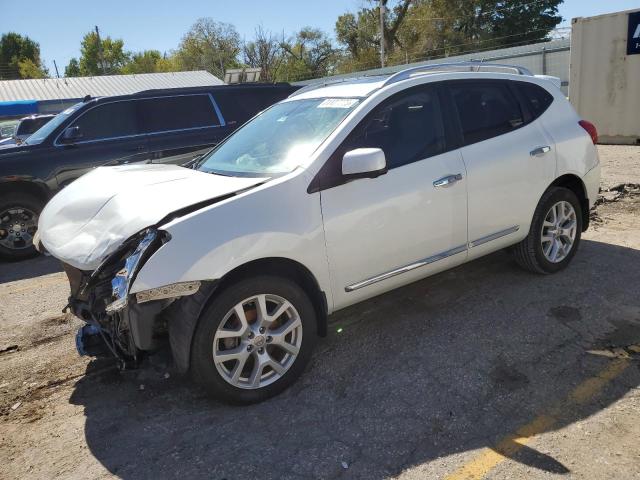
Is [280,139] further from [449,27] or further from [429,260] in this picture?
[449,27]

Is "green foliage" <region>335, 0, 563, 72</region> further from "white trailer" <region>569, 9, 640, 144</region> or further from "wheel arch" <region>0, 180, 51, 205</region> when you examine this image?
"wheel arch" <region>0, 180, 51, 205</region>

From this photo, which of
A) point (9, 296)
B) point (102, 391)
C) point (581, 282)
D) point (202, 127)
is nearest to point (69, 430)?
point (102, 391)

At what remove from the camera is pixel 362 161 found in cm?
307

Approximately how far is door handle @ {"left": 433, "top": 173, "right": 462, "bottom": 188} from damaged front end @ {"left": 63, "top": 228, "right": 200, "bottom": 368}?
184 cm

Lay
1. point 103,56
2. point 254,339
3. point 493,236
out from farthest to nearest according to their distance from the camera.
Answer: point 103,56 → point 493,236 → point 254,339

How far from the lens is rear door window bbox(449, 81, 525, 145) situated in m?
3.96

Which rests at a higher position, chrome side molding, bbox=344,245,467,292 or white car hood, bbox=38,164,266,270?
white car hood, bbox=38,164,266,270

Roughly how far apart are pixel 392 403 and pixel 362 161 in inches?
56.7

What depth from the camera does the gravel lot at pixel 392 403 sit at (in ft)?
8.51

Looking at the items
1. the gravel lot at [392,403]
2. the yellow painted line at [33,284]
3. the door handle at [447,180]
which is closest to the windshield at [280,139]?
the door handle at [447,180]

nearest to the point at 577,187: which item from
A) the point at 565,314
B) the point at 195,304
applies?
the point at 565,314

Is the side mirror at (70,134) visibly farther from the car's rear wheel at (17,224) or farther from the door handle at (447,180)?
the door handle at (447,180)

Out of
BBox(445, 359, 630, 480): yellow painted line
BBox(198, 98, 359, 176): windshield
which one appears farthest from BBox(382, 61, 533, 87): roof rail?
BBox(445, 359, 630, 480): yellow painted line

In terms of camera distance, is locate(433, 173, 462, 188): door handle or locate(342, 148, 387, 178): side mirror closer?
locate(342, 148, 387, 178): side mirror
